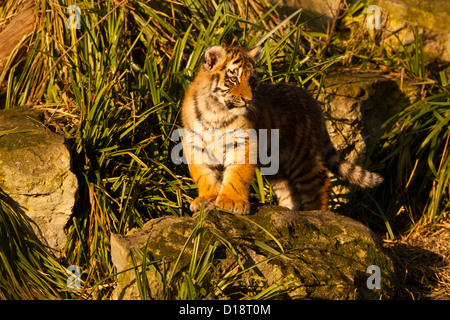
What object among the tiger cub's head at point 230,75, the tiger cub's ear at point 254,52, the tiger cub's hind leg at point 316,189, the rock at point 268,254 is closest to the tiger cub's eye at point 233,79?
the tiger cub's head at point 230,75

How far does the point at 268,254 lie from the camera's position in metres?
3.67

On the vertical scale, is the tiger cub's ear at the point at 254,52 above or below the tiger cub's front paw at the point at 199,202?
above

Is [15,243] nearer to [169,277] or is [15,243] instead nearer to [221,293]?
[169,277]

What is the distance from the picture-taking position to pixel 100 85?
15.9 ft

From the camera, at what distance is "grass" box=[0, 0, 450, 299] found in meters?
4.22

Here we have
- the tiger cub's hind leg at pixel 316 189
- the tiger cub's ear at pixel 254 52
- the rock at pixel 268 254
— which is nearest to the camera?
the rock at pixel 268 254

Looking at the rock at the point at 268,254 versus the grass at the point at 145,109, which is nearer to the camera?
the rock at the point at 268,254

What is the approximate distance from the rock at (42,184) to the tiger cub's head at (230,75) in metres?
1.24

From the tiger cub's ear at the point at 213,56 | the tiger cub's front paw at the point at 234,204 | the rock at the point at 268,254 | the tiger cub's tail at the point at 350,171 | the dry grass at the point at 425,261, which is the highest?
the tiger cub's ear at the point at 213,56

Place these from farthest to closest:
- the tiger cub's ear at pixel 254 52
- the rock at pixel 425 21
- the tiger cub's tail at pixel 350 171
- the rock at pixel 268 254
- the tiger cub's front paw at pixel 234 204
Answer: the rock at pixel 425 21 < the tiger cub's tail at pixel 350 171 < the tiger cub's ear at pixel 254 52 < the tiger cub's front paw at pixel 234 204 < the rock at pixel 268 254

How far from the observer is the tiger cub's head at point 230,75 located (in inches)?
170

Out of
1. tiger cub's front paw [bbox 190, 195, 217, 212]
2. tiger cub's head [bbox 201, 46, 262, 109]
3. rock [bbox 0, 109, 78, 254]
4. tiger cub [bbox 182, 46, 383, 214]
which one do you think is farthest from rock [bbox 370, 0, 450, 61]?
rock [bbox 0, 109, 78, 254]

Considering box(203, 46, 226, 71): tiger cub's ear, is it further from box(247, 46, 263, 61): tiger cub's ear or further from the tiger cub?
box(247, 46, 263, 61): tiger cub's ear

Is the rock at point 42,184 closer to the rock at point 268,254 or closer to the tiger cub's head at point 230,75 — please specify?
the rock at point 268,254
